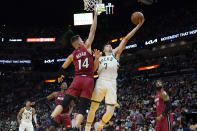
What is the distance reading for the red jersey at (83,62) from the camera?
554 cm

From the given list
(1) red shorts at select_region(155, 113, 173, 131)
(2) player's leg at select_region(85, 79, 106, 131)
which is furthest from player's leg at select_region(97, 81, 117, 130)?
(1) red shorts at select_region(155, 113, 173, 131)

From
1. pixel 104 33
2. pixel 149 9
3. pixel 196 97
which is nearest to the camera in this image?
pixel 196 97

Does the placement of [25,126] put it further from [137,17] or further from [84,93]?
[137,17]

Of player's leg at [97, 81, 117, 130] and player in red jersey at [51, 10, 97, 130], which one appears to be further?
player's leg at [97, 81, 117, 130]

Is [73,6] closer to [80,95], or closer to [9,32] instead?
[9,32]

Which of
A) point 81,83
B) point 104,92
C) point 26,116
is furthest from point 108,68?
point 26,116

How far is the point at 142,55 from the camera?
3102 centimetres

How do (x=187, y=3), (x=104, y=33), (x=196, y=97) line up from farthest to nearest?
(x=104, y=33) → (x=187, y=3) → (x=196, y=97)

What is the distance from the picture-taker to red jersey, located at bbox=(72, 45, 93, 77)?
18.2 ft

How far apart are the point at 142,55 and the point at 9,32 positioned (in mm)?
17730

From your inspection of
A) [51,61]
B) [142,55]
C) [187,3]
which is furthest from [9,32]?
[187,3]

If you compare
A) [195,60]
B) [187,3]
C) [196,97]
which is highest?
[187,3]

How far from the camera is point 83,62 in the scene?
5551 millimetres

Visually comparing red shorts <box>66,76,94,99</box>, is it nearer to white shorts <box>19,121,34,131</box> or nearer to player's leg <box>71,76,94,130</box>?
player's leg <box>71,76,94,130</box>
